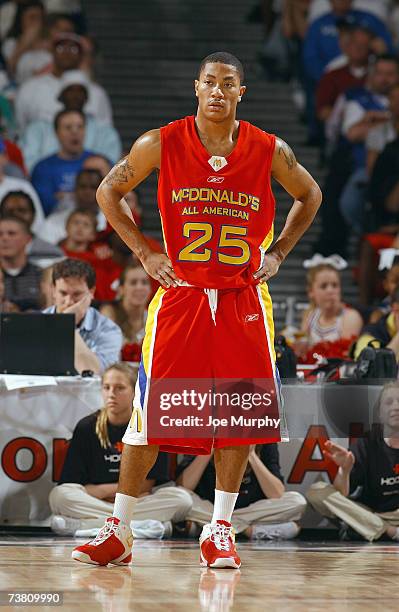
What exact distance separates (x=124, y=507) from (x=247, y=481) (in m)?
1.57

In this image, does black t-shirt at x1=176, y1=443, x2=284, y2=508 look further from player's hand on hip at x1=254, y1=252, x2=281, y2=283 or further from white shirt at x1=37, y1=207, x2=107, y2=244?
white shirt at x1=37, y1=207, x2=107, y2=244

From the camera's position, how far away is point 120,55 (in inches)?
492

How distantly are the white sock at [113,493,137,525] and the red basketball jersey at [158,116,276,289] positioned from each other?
79 cm

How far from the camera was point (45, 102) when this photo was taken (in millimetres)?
10938

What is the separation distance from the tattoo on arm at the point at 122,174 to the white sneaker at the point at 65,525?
1.86 m

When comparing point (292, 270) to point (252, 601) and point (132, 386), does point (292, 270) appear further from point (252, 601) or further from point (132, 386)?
point (252, 601)

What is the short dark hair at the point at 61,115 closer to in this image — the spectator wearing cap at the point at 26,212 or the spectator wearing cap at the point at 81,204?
the spectator wearing cap at the point at 81,204

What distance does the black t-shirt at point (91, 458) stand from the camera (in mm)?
5938

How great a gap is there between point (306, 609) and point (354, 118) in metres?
8.02

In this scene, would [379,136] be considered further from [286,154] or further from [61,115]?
[286,154]

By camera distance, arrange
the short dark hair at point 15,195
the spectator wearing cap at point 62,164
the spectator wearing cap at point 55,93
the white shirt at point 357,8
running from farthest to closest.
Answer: the white shirt at point 357,8 → the spectator wearing cap at point 55,93 → the spectator wearing cap at point 62,164 → the short dark hair at point 15,195

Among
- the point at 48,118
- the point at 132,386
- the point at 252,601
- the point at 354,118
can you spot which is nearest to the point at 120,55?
the point at 48,118

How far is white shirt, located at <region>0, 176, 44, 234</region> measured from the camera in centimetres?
974

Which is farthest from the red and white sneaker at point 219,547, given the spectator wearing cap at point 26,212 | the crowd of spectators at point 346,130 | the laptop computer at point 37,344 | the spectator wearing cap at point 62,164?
the spectator wearing cap at point 62,164
